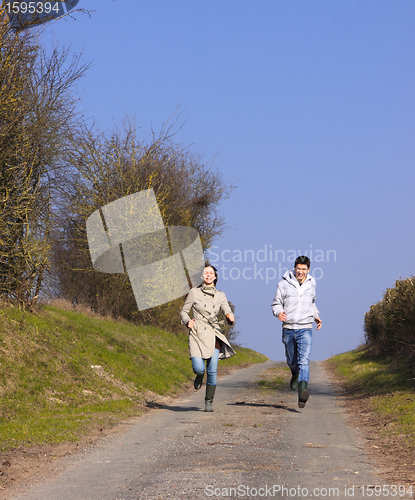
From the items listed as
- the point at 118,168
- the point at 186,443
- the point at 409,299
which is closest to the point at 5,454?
the point at 186,443

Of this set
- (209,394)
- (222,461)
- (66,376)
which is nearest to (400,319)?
(209,394)

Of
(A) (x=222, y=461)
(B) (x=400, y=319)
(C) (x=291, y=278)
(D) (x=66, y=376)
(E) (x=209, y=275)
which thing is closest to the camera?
(A) (x=222, y=461)

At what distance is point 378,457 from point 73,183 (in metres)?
19.7

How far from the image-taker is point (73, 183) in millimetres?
23984

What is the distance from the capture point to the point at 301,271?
10164mm

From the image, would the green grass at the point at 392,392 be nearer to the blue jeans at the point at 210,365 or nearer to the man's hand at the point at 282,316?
the man's hand at the point at 282,316

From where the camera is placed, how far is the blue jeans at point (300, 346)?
10.2m

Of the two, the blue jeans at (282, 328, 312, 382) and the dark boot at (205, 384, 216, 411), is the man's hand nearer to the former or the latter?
the blue jeans at (282, 328, 312, 382)

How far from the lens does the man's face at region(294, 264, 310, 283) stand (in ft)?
33.4

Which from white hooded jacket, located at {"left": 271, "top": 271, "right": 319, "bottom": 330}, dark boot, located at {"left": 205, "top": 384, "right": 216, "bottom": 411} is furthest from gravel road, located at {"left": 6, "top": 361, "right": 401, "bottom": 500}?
white hooded jacket, located at {"left": 271, "top": 271, "right": 319, "bottom": 330}

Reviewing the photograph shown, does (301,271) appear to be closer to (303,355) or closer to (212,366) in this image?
(303,355)

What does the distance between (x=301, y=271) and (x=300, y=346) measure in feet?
4.54

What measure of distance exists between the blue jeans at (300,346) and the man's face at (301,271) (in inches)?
36.7

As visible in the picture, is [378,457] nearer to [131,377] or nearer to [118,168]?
[131,377]
